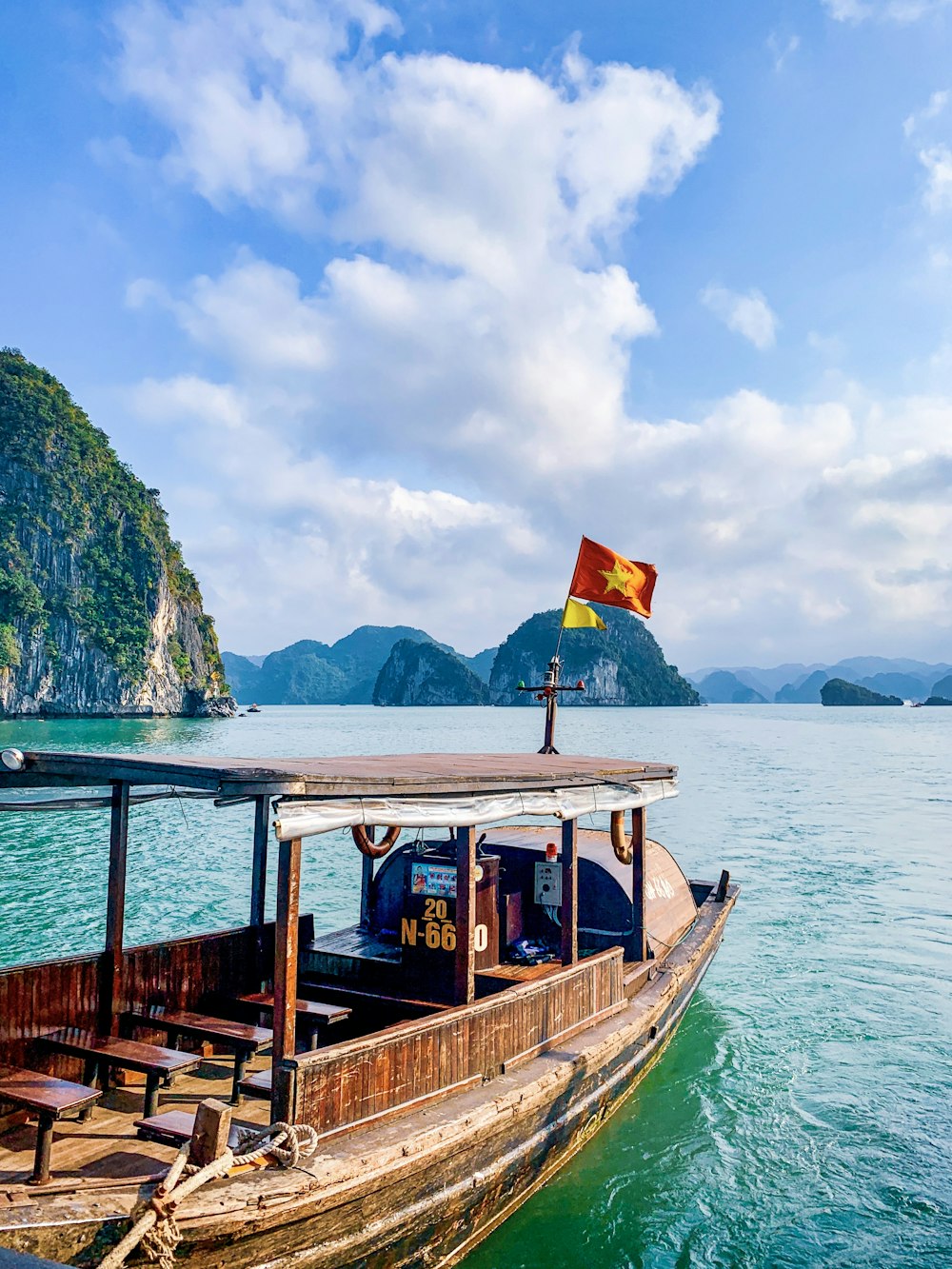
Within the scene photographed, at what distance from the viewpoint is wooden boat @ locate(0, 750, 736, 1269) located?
4.40 m

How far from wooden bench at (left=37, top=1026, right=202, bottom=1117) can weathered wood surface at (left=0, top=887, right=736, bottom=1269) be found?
135cm

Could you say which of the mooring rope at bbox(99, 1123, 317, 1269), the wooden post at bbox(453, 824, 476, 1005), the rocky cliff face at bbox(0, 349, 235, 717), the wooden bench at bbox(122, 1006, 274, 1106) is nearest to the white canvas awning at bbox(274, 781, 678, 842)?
the wooden post at bbox(453, 824, 476, 1005)

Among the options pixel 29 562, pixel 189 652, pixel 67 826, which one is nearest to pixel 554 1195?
pixel 67 826

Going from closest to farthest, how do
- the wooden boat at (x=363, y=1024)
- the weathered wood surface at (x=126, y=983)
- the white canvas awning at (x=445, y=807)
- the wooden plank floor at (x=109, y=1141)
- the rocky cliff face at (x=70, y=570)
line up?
the wooden boat at (x=363, y=1024)
the white canvas awning at (x=445, y=807)
the wooden plank floor at (x=109, y=1141)
the weathered wood surface at (x=126, y=983)
the rocky cliff face at (x=70, y=570)

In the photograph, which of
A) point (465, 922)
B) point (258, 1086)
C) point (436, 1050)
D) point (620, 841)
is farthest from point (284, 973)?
point (620, 841)

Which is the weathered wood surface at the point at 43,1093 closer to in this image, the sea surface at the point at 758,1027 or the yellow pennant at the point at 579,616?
the sea surface at the point at 758,1027

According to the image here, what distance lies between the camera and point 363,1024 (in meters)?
7.03

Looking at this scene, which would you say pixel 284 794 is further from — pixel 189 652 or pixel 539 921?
pixel 189 652

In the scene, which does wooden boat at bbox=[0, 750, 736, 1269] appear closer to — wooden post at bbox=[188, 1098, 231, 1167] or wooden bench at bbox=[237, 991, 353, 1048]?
wooden bench at bbox=[237, 991, 353, 1048]

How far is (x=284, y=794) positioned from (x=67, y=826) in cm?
2327

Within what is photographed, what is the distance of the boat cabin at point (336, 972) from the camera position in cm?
470

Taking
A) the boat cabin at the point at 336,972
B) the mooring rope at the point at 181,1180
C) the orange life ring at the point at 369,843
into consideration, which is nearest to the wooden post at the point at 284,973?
the boat cabin at the point at 336,972

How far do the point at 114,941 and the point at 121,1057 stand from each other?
3.66ft

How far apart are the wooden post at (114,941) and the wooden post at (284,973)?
7.87 feet
